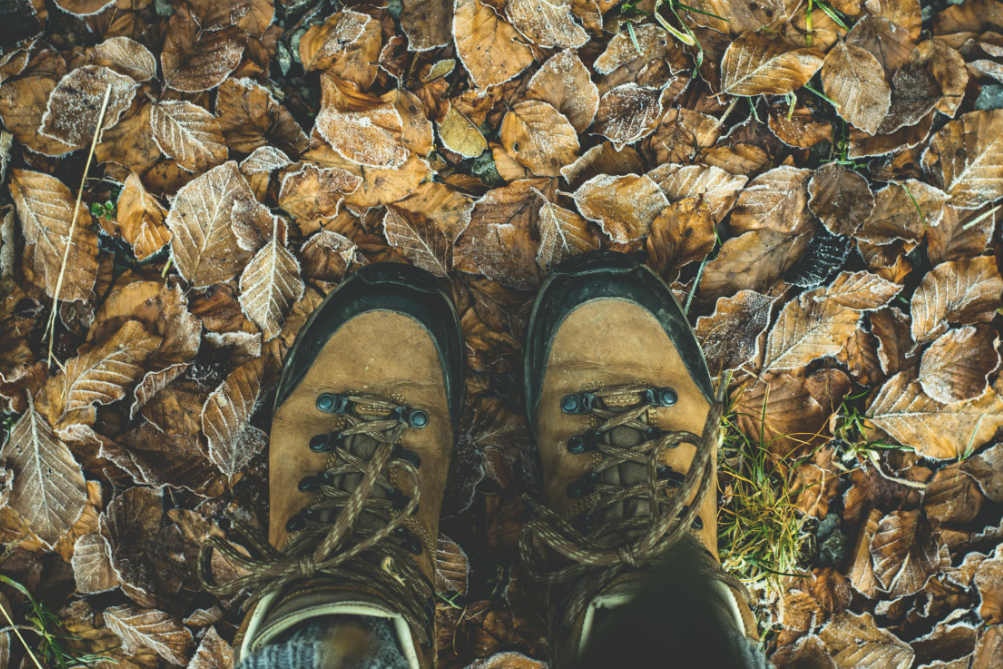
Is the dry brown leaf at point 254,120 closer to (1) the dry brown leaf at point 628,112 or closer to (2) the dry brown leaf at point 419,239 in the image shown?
(2) the dry brown leaf at point 419,239

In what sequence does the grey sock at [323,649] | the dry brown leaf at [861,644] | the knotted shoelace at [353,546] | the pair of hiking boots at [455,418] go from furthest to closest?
the dry brown leaf at [861,644] → the pair of hiking boots at [455,418] → the knotted shoelace at [353,546] → the grey sock at [323,649]

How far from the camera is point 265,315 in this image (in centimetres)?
122

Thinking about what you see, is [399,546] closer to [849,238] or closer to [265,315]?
[265,315]

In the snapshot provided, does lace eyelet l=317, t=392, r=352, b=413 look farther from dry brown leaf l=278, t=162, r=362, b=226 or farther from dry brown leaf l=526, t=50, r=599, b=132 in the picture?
dry brown leaf l=526, t=50, r=599, b=132

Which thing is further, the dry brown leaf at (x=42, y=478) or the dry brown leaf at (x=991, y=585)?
the dry brown leaf at (x=991, y=585)

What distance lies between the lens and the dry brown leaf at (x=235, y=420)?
3.92ft

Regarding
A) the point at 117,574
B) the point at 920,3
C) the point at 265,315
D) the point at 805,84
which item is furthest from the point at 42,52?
the point at 920,3

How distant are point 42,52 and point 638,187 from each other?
1224 millimetres

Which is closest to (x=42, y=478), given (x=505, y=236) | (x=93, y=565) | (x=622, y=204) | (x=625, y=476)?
(x=93, y=565)

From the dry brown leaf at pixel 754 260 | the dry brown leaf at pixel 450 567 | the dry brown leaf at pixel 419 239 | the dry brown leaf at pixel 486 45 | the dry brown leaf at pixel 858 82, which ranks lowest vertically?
the dry brown leaf at pixel 450 567

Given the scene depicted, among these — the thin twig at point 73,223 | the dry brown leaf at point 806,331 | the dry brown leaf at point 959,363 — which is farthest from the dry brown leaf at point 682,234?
the thin twig at point 73,223

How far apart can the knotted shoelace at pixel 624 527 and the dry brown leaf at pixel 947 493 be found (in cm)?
56

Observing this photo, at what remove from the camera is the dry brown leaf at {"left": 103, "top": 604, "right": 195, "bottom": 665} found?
4.00 ft

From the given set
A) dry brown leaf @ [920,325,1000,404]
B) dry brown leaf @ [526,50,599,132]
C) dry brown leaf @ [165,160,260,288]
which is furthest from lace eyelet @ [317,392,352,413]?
dry brown leaf @ [920,325,1000,404]
